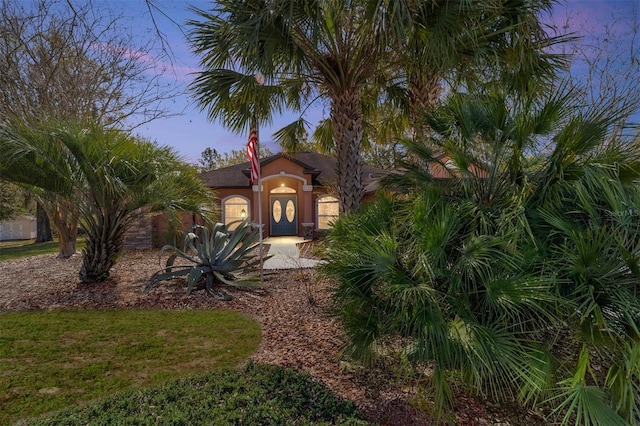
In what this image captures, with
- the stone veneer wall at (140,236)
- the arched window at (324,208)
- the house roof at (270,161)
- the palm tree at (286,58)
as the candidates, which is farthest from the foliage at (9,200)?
the palm tree at (286,58)

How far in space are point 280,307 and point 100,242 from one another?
15.5 feet

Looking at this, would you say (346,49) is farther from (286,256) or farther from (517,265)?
(286,256)

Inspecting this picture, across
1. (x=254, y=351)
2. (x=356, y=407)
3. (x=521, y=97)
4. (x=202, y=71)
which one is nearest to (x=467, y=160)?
(x=521, y=97)

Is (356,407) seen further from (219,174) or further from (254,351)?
(219,174)

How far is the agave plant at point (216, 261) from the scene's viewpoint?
7316mm

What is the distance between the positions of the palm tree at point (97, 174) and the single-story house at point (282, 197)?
30.5 ft

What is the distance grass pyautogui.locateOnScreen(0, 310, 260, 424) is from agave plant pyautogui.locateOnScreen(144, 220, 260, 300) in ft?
4.06

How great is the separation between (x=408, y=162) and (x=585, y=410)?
2797mm

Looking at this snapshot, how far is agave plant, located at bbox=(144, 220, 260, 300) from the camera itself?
732 centimetres

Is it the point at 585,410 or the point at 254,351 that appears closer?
the point at 585,410

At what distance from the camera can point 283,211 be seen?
60.1 feet

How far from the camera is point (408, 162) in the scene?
13.2 feet

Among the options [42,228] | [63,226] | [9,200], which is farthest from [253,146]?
[9,200]

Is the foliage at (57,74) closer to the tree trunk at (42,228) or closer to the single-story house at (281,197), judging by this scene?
the single-story house at (281,197)
